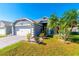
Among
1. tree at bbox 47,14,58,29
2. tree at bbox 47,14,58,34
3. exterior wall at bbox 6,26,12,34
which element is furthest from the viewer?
tree at bbox 47,14,58,29

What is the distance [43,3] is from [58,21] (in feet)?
11.2

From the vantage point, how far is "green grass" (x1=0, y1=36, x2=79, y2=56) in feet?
33.8

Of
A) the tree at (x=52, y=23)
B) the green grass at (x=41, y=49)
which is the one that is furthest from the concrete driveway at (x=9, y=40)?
the tree at (x=52, y=23)

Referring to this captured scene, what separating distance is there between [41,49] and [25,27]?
3.07m

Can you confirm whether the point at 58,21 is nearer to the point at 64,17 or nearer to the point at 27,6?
the point at 64,17

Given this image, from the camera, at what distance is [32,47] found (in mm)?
11289

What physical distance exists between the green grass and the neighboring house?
5.98 feet

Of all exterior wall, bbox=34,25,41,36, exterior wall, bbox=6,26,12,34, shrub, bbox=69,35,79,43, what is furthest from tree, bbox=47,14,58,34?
exterior wall, bbox=6,26,12,34

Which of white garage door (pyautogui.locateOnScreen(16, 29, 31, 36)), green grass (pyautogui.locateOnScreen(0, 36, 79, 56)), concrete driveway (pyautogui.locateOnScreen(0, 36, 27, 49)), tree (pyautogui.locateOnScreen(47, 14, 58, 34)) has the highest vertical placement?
tree (pyautogui.locateOnScreen(47, 14, 58, 34))

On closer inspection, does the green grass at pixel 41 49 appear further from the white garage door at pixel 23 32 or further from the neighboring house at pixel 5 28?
the neighboring house at pixel 5 28

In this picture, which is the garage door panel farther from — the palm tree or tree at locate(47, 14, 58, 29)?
the palm tree

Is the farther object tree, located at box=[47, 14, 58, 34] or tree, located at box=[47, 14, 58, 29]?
tree, located at box=[47, 14, 58, 29]

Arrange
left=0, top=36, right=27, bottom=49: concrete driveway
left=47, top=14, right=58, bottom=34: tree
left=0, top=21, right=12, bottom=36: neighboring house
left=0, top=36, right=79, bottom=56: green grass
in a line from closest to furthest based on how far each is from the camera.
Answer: left=0, top=36, right=79, bottom=56: green grass
left=0, top=36, right=27, bottom=49: concrete driveway
left=0, top=21, right=12, bottom=36: neighboring house
left=47, top=14, right=58, bottom=34: tree

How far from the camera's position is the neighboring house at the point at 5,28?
13039mm
